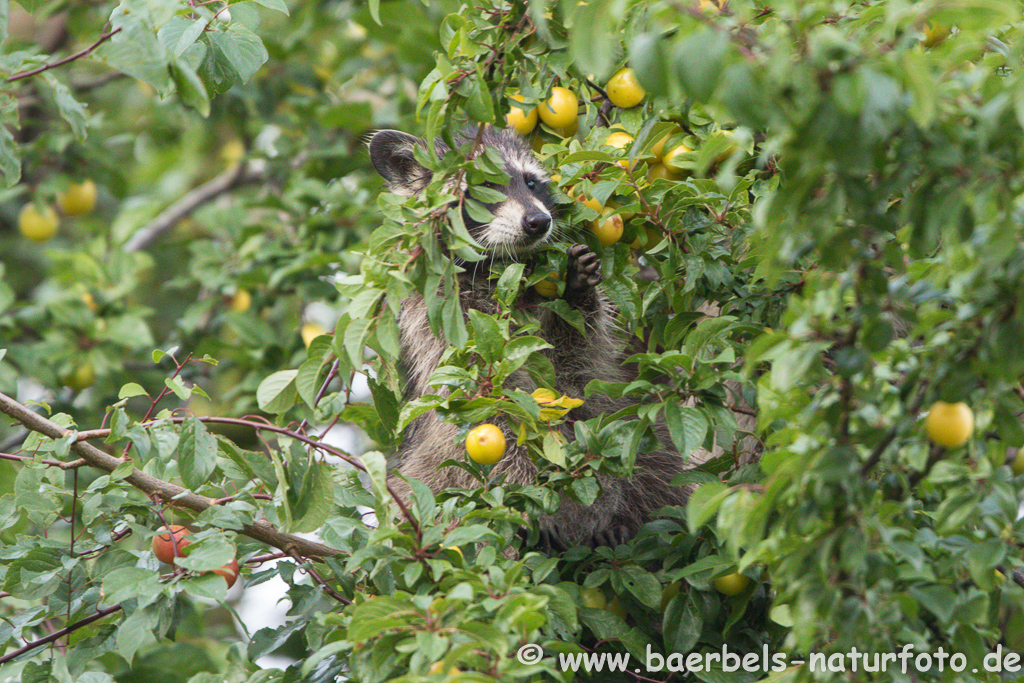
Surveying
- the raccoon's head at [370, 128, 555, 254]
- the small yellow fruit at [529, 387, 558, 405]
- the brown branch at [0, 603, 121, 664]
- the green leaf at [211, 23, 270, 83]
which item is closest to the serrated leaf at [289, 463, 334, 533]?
the brown branch at [0, 603, 121, 664]

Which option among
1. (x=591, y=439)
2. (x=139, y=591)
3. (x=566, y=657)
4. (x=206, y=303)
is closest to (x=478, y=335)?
(x=591, y=439)

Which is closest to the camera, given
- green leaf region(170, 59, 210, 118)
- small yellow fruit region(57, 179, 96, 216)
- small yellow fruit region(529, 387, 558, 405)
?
green leaf region(170, 59, 210, 118)

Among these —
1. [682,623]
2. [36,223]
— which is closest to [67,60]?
[682,623]

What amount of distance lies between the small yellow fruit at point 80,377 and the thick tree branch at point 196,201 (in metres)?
1.32

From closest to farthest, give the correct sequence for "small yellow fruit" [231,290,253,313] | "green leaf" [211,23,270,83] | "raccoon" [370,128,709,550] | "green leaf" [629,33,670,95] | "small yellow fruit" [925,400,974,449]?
"green leaf" [629,33,670,95], "small yellow fruit" [925,400,974,449], "green leaf" [211,23,270,83], "raccoon" [370,128,709,550], "small yellow fruit" [231,290,253,313]

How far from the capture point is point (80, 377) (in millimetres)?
4309

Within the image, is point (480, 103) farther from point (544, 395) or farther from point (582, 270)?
point (582, 270)

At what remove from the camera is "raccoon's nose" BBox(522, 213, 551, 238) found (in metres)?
2.91

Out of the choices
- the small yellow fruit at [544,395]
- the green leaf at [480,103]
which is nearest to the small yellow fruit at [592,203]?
the small yellow fruit at [544,395]

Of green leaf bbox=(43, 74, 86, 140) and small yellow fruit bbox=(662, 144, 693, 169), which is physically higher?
green leaf bbox=(43, 74, 86, 140)

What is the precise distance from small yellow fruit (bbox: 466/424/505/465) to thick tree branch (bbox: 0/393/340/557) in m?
0.42

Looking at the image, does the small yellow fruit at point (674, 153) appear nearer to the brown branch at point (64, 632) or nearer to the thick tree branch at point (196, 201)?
the brown branch at point (64, 632)

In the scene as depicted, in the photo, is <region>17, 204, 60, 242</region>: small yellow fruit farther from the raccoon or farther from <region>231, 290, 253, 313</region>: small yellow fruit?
the raccoon

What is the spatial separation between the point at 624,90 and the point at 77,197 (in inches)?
127
